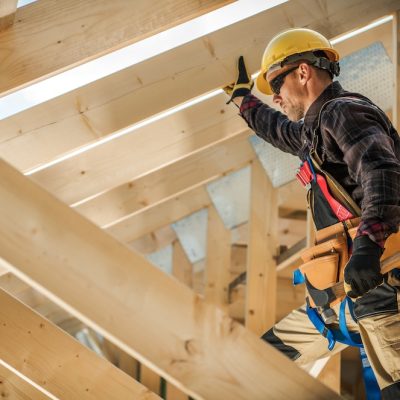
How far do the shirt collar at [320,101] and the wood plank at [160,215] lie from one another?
3688 millimetres

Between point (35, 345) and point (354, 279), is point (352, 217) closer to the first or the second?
point (354, 279)

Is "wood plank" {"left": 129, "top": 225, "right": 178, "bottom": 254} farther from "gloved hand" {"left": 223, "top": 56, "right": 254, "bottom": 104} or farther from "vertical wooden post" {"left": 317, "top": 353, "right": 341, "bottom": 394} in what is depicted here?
"gloved hand" {"left": 223, "top": 56, "right": 254, "bottom": 104}

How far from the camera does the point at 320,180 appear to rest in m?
2.21

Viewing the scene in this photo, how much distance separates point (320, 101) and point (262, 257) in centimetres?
233

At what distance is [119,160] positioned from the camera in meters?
3.94

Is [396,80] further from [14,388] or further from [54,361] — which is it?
[14,388]

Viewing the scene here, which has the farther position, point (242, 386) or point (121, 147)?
point (121, 147)

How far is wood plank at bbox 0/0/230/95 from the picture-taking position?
242cm

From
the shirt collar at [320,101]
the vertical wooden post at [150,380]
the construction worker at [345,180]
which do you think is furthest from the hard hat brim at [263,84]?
the vertical wooden post at [150,380]

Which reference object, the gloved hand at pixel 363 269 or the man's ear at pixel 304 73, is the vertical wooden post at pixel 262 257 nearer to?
the man's ear at pixel 304 73

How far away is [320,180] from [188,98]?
101cm

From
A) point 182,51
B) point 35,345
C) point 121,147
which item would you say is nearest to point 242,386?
point 35,345

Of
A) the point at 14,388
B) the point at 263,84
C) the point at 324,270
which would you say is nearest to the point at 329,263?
the point at 324,270

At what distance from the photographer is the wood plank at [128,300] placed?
1.40m
